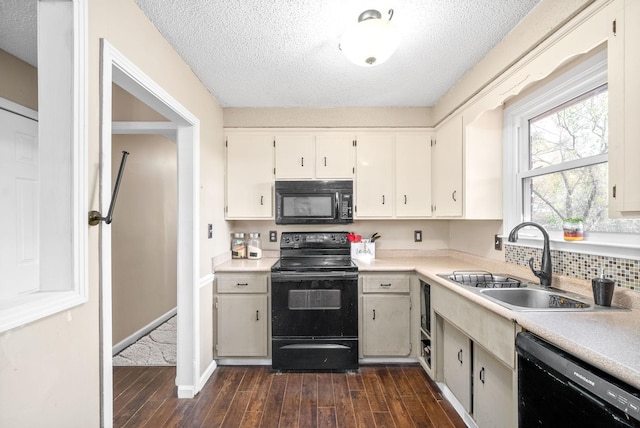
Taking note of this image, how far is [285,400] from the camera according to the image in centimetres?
203

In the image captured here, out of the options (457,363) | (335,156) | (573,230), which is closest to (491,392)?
(457,363)

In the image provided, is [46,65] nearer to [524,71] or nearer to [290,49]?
[290,49]

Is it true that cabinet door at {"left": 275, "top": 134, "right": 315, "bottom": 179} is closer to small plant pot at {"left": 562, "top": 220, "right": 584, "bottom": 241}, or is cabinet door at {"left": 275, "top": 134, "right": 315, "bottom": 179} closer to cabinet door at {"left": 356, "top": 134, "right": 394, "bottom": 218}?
cabinet door at {"left": 356, "top": 134, "right": 394, "bottom": 218}

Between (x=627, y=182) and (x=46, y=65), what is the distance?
2.19 m

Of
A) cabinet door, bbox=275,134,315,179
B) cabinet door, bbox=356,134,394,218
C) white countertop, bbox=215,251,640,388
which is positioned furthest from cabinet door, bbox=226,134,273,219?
white countertop, bbox=215,251,640,388

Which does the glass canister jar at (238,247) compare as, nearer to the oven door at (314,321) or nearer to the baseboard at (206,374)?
the oven door at (314,321)

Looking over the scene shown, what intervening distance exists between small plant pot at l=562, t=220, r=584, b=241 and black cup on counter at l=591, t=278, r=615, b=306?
332mm

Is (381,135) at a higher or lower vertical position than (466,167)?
higher

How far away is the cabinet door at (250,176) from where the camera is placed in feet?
9.25

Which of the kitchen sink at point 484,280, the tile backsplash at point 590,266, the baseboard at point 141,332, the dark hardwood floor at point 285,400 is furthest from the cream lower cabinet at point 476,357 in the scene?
the baseboard at point 141,332

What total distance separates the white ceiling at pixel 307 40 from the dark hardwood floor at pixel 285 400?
2394mm

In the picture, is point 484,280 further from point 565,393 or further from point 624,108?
point 624,108

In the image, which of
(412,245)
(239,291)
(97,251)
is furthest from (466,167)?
(97,251)

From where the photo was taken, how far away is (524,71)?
64.1 inches
